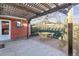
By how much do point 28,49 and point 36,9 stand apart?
0.82m

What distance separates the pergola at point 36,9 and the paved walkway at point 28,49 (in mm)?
398

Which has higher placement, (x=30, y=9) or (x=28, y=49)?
(x=30, y=9)

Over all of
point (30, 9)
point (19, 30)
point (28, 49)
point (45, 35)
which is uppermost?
point (30, 9)

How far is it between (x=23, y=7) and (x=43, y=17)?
45cm

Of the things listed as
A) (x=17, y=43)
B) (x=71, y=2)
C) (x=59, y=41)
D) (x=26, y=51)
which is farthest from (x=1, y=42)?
(x=71, y=2)

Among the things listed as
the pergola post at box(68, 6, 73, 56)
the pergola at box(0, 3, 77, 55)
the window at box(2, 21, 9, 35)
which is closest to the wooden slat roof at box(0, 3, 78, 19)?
the pergola at box(0, 3, 77, 55)

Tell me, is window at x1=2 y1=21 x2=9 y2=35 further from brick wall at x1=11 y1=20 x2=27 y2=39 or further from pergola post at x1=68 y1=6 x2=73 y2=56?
pergola post at x1=68 y1=6 x2=73 y2=56

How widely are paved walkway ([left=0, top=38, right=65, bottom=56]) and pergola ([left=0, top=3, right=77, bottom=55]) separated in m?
0.40

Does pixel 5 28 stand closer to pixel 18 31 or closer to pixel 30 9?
pixel 18 31

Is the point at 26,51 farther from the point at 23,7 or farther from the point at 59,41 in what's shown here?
the point at 23,7

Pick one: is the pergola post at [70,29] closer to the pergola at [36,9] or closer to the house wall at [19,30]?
the pergola at [36,9]

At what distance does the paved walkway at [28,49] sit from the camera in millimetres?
2811

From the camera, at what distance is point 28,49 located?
2.86 m

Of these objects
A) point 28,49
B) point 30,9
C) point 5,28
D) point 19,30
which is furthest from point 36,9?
point 28,49
